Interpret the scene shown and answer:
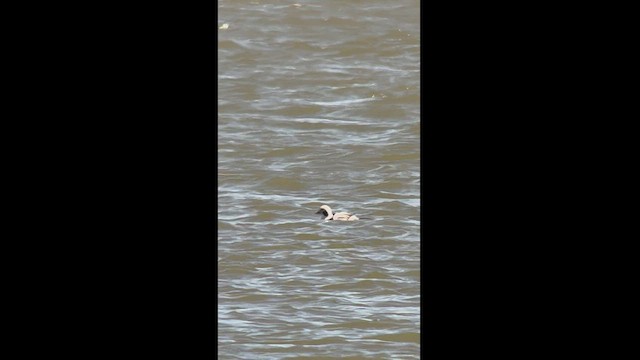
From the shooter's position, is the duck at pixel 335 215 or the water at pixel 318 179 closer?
the water at pixel 318 179

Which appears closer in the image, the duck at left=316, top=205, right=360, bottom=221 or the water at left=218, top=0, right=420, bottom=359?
the water at left=218, top=0, right=420, bottom=359

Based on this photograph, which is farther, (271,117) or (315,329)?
(271,117)

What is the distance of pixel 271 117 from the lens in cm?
873

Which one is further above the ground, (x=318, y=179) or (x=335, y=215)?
(x=318, y=179)

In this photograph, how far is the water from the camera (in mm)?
5473

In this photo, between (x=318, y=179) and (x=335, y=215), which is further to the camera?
(x=318, y=179)

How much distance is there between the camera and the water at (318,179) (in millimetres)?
5473

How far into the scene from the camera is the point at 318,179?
25.3 ft
